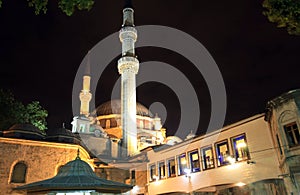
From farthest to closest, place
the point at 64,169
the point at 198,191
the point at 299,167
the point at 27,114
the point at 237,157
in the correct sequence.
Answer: the point at 27,114
the point at 198,191
the point at 237,157
the point at 299,167
the point at 64,169

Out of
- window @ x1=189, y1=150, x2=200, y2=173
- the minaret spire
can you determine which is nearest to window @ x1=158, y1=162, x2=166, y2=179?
window @ x1=189, y1=150, x2=200, y2=173

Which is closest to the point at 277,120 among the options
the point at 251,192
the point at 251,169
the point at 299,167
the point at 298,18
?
the point at 299,167

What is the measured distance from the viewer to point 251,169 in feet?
44.8

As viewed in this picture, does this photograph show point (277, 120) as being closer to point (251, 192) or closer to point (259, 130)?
point (259, 130)

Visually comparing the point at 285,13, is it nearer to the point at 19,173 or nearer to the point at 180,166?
the point at 180,166

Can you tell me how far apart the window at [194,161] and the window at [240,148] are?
3262 mm

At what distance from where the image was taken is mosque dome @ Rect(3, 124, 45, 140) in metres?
18.6

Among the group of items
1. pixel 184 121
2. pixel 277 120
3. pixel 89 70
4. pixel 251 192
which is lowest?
pixel 251 192

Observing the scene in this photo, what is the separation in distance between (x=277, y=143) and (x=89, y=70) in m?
31.7

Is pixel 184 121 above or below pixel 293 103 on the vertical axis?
above

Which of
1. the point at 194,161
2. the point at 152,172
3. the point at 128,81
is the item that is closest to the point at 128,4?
the point at 128,81

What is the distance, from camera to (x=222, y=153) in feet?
51.7

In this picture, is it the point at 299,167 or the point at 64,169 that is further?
the point at 299,167

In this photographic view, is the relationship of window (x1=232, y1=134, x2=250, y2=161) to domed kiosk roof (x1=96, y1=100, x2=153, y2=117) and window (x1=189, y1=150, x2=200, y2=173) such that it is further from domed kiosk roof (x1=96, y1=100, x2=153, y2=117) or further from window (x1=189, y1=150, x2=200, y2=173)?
domed kiosk roof (x1=96, y1=100, x2=153, y2=117)
